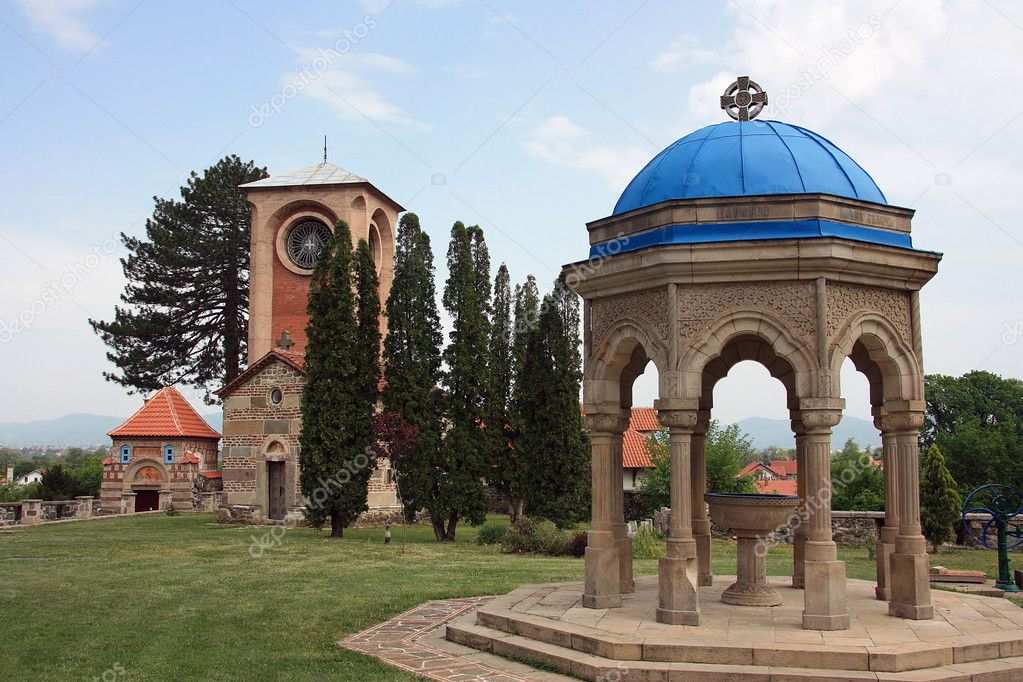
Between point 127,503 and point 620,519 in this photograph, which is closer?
point 620,519

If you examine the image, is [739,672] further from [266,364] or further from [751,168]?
[266,364]

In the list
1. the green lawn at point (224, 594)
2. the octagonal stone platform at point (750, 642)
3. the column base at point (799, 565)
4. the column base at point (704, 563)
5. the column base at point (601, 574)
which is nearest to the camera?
the octagonal stone platform at point (750, 642)

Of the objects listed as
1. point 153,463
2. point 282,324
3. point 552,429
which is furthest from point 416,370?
point 153,463

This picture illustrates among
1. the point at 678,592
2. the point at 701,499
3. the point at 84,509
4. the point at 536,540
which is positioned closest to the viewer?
the point at 678,592

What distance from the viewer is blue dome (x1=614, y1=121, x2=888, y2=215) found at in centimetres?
940

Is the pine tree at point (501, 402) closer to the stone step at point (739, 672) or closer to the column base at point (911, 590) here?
the column base at point (911, 590)

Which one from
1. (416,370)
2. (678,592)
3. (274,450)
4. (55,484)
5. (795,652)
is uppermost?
(416,370)

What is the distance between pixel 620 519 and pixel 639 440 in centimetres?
2829

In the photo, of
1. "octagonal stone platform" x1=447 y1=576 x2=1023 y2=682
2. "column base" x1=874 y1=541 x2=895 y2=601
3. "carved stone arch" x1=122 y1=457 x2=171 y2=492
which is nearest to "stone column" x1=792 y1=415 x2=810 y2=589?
"column base" x1=874 y1=541 x2=895 y2=601

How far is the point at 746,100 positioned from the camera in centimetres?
1057

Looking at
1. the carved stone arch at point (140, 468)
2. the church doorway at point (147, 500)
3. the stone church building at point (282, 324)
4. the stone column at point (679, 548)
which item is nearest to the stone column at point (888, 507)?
the stone column at point (679, 548)

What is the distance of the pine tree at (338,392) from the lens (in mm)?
22516

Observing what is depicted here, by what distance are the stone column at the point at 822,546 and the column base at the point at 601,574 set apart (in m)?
2.05

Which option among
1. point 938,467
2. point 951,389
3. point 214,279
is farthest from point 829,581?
point 951,389
